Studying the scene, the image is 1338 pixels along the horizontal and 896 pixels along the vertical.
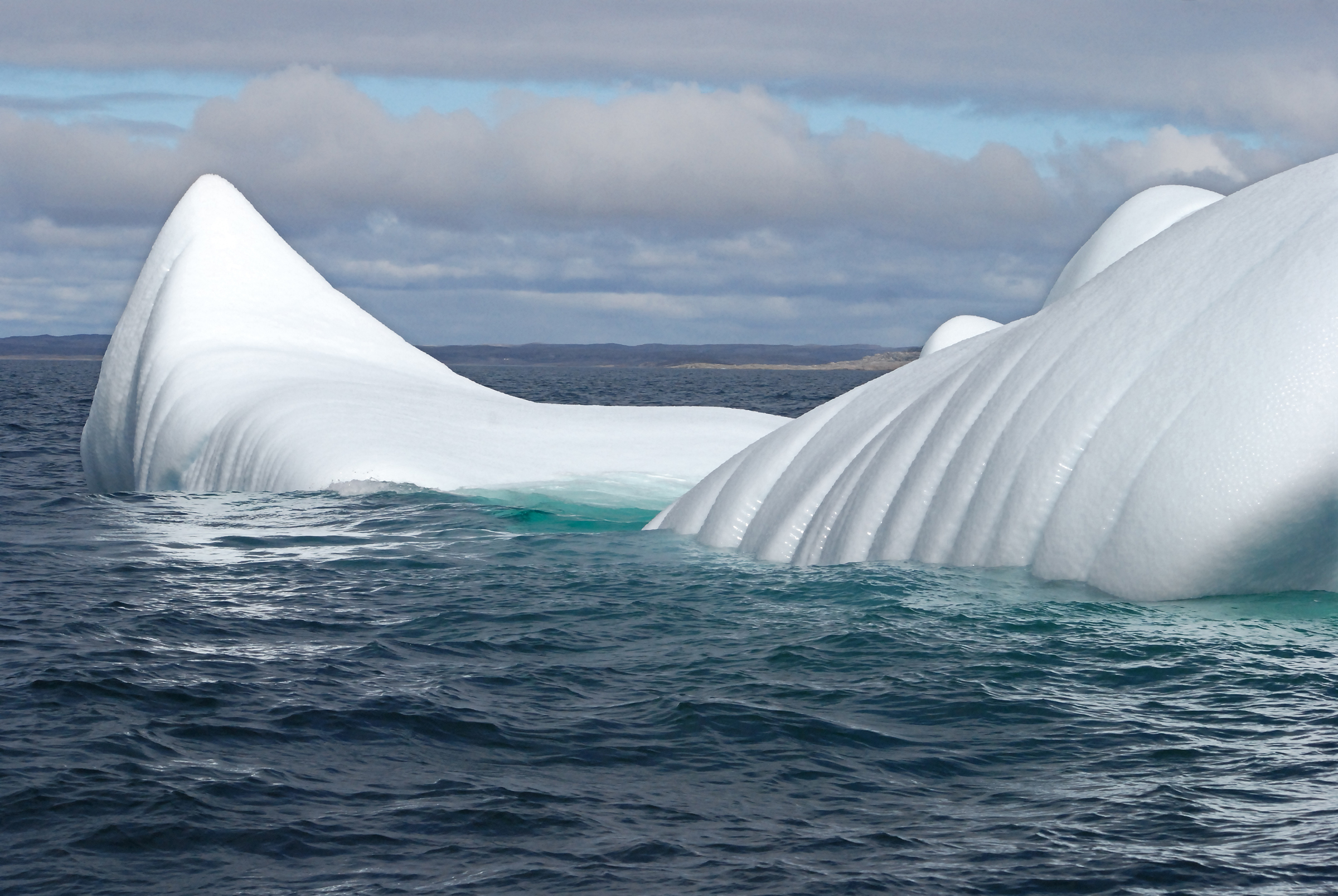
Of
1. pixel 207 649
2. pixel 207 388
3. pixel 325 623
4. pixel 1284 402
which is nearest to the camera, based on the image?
pixel 1284 402

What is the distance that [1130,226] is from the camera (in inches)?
752

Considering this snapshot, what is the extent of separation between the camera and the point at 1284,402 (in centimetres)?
836

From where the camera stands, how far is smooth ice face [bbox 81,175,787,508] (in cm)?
1688

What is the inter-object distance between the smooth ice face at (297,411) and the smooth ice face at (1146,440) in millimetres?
5862

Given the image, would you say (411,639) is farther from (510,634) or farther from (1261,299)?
(1261,299)

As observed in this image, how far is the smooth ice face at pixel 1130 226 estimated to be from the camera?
18.8 meters

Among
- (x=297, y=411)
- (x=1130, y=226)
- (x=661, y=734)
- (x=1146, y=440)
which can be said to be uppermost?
(x=1130, y=226)

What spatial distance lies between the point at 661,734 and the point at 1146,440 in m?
4.21

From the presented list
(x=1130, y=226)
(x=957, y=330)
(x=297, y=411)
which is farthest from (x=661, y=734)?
(x=957, y=330)

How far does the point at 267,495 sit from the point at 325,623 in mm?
7157

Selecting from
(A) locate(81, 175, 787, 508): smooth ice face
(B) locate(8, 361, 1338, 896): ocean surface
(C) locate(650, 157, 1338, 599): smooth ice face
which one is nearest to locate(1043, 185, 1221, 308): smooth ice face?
(A) locate(81, 175, 787, 508): smooth ice face

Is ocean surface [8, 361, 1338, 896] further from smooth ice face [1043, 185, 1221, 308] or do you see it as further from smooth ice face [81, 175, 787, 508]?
smooth ice face [1043, 185, 1221, 308]

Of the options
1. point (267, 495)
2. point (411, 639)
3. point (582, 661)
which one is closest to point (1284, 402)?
point (582, 661)

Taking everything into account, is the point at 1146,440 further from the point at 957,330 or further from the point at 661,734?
the point at 957,330
